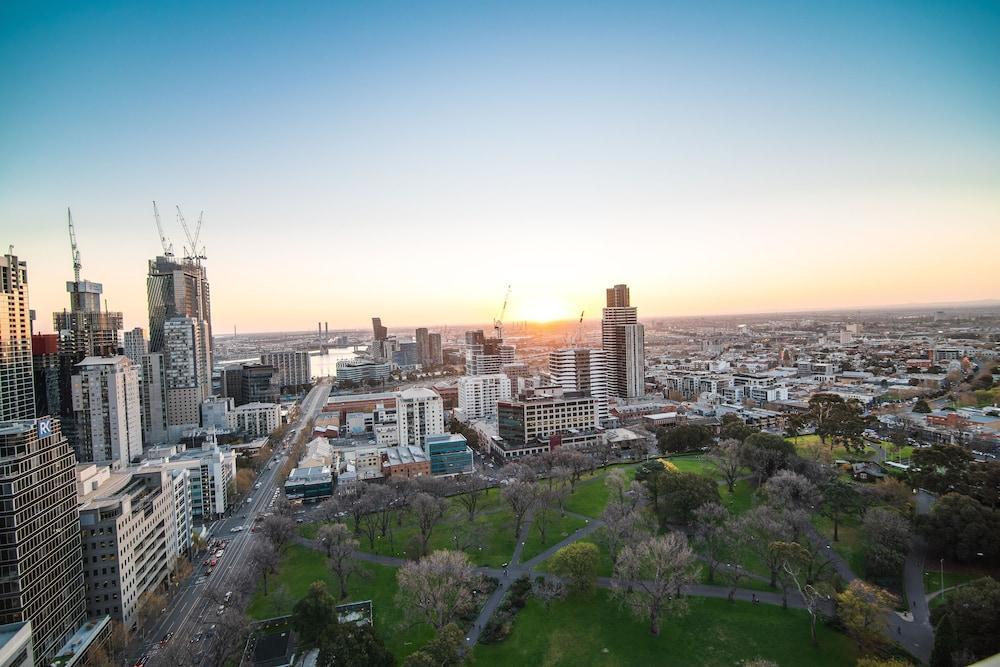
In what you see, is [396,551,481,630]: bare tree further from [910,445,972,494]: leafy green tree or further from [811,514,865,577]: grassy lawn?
[910,445,972,494]: leafy green tree

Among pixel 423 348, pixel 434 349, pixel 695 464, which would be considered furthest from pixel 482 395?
pixel 423 348

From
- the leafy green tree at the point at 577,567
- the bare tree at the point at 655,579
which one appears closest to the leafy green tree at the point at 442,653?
the leafy green tree at the point at 577,567

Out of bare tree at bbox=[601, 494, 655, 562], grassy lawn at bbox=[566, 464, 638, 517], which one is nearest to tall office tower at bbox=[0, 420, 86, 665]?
bare tree at bbox=[601, 494, 655, 562]

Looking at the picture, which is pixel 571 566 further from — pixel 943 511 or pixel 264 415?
pixel 264 415

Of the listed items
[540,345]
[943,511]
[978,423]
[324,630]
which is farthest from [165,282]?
[540,345]

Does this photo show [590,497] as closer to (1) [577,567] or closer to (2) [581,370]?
(1) [577,567]

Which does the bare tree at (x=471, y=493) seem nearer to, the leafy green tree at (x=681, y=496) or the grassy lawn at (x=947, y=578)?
the leafy green tree at (x=681, y=496)
